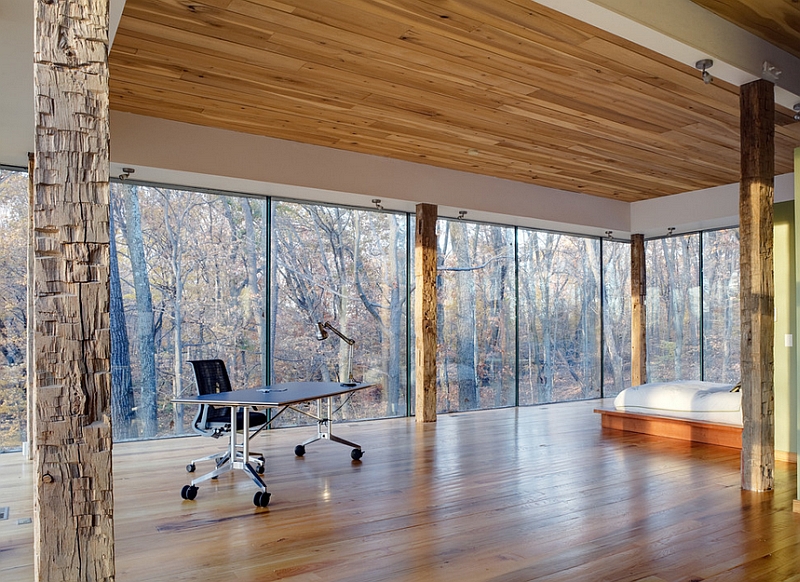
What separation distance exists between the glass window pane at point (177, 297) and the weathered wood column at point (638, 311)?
6009mm

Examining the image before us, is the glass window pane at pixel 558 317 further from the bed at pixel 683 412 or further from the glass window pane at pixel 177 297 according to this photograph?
the glass window pane at pixel 177 297

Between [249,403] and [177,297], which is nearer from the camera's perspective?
[249,403]

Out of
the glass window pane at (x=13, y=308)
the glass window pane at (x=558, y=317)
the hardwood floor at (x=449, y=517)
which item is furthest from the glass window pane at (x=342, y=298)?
the glass window pane at (x=13, y=308)

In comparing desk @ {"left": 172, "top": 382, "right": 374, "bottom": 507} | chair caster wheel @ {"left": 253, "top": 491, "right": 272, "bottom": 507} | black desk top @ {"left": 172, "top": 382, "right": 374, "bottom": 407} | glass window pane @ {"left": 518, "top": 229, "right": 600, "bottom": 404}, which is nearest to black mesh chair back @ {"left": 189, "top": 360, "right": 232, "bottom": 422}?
black desk top @ {"left": 172, "top": 382, "right": 374, "bottom": 407}

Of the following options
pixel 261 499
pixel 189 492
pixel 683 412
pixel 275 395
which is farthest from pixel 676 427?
pixel 189 492

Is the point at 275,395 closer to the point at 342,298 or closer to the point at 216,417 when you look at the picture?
the point at 216,417

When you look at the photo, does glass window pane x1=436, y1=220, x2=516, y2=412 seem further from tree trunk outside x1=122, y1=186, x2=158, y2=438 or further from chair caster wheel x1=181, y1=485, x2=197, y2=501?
chair caster wheel x1=181, y1=485, x2=197, y2=501

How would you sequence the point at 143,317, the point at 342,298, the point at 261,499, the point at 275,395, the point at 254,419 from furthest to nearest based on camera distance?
the point at 342,298 → the point at 143,317 → the point at 254,419 → the point at 275,395 → the point at 261,499

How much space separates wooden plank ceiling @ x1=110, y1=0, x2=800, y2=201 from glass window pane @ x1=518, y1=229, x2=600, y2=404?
2.41m

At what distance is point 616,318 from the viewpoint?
33.5 ft

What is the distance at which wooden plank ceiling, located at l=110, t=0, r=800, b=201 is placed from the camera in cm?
371

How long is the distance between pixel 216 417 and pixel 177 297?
208cm

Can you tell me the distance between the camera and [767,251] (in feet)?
13.9

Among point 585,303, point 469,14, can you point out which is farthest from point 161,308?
point 585,303
